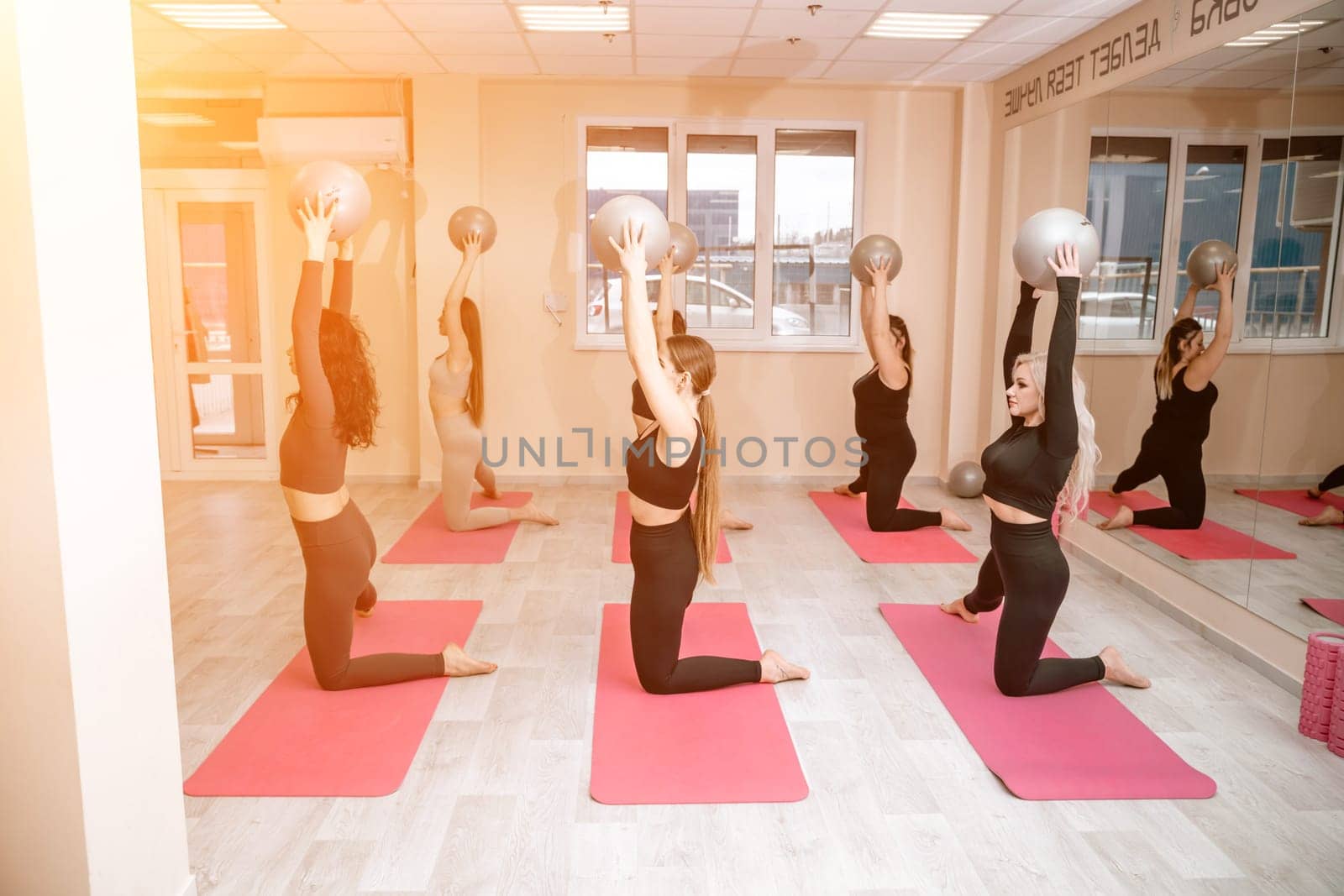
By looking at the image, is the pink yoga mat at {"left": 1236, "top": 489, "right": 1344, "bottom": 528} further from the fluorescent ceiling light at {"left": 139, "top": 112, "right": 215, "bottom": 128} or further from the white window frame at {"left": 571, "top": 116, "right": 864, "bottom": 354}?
the fluorescent ceiling light at {"left": 139, "top": 112, "right": 215, "bottom": 128}

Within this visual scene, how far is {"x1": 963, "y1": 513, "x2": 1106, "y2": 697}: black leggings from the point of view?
300 centimetres

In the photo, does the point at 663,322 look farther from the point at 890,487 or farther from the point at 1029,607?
the point at 1029,607

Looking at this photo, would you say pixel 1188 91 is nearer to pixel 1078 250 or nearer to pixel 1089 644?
pixel 1078 250

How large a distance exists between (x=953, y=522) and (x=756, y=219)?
2.56 meters

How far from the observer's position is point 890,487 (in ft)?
16.6

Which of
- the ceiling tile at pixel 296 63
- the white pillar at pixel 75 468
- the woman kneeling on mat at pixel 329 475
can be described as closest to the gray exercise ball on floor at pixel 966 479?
the woman kneeling on mat at pixel 329 475

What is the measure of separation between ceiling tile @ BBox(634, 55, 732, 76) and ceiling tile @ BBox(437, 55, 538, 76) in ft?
2.31

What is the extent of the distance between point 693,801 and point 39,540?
5.53 ft

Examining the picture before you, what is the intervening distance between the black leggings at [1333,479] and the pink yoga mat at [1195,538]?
0.92 ft

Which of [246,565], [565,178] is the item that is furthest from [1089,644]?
[565,178]

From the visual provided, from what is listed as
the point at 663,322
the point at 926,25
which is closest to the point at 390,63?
the point at 663,322

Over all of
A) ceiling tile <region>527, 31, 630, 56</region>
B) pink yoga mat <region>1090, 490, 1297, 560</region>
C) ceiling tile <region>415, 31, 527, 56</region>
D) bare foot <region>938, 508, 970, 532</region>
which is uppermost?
ceiling tile <region>527, 31, 630, 56</region>

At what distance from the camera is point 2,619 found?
166 centimetres

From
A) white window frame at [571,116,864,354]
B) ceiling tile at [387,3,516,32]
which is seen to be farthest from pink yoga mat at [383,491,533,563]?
ceiling tile at [387,3,516,32]
